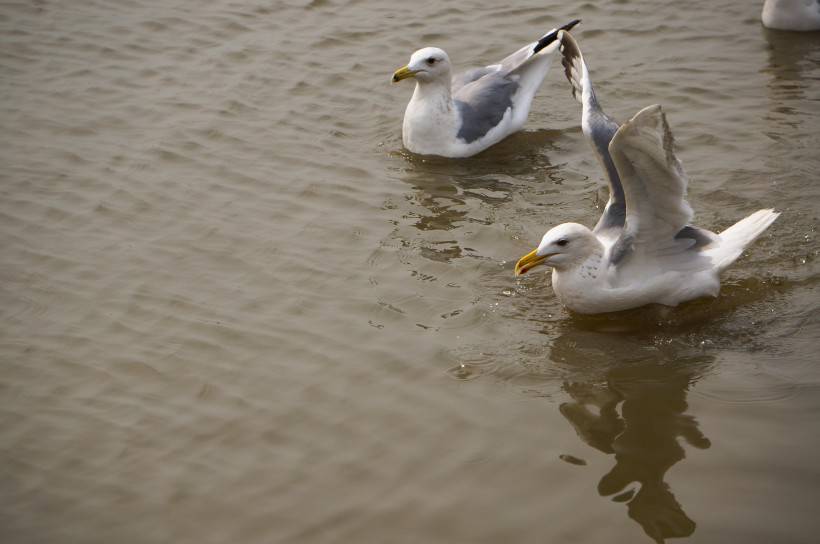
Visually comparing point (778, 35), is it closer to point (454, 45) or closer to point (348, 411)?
point (454, 45)

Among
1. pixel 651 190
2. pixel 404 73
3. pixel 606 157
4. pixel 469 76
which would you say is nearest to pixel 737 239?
pixel 651 190

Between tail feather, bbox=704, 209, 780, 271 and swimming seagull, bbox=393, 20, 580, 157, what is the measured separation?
272cm

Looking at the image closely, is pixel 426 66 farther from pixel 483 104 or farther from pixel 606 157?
pixel 606 157

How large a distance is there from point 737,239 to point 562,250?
104 cm

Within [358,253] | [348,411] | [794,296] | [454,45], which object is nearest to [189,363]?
[348,411]

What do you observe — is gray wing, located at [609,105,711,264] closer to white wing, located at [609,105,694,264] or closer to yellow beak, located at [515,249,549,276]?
white wing, located at [609,105,694,264]

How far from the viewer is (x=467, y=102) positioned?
326 inches

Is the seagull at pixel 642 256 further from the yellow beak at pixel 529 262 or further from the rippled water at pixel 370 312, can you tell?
the rippled water at pixel 370 312

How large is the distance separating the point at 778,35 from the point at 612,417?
5760 mm

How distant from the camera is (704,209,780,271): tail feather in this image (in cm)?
561

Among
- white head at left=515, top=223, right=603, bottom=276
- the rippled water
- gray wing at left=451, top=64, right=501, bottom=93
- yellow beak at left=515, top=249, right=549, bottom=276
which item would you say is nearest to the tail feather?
the rippled water

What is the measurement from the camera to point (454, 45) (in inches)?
375

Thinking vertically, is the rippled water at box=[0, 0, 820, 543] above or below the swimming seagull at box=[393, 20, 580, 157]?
below

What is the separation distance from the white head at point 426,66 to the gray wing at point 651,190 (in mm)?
2892
